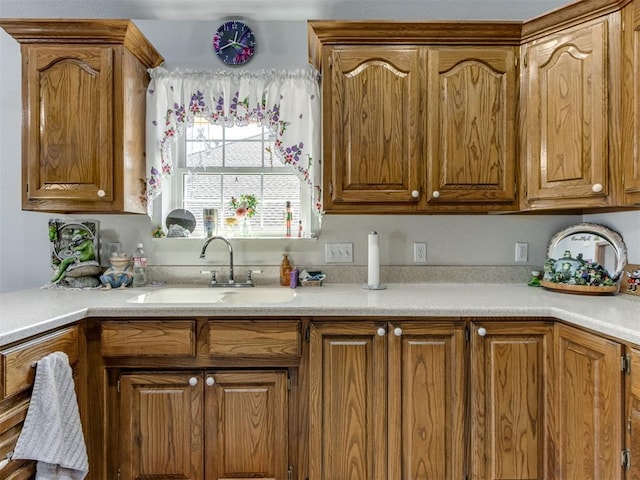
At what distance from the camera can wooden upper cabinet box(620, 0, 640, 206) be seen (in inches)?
61.4

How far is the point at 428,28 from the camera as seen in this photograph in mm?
1849

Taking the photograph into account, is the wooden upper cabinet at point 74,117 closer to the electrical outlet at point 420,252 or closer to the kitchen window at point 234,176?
the kitchen window at point 234,176

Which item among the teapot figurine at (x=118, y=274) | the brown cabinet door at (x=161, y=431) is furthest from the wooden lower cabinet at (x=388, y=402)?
the teapot figurine at (x=118, y=274)

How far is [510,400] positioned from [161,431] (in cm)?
142

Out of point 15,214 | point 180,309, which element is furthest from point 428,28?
point 15,214

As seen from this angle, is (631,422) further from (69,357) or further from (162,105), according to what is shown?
(162,105)

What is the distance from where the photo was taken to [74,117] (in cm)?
185

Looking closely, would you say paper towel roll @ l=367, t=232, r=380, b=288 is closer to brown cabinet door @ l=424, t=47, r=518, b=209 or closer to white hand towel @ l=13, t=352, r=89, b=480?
brown cabinet door @ l=424, t=47, r=518, b=209

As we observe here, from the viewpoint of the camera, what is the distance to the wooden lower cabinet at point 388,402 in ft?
5.09

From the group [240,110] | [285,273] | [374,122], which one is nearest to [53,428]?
[285,273]

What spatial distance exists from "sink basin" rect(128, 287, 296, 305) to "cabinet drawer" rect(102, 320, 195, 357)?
1.27ft

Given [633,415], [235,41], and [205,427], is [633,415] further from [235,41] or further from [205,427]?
[235,41]

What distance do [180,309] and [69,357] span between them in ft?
1.43

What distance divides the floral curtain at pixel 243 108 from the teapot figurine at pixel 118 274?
0.37 metres
